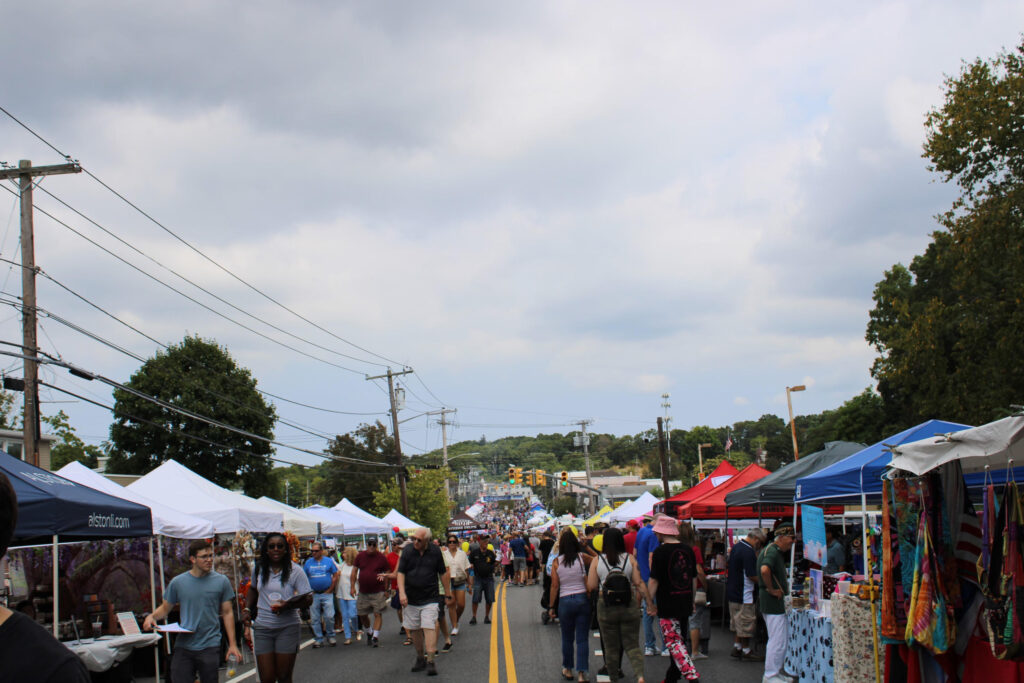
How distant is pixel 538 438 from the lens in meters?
173

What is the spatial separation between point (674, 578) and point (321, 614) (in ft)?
28.8

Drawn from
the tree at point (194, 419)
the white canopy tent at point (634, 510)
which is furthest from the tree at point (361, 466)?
the white canopy tent at point (634, 510)

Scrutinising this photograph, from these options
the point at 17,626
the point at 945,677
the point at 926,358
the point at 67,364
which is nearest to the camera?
the point at 17,626

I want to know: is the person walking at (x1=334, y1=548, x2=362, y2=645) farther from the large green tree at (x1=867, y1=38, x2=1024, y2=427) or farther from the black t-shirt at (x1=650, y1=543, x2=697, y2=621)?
the large green tree at (x1=867, y1=38, x2=1024, y2=427)

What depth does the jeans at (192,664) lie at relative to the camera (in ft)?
24.0

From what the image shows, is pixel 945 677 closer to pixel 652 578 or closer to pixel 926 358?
pixel 652 578

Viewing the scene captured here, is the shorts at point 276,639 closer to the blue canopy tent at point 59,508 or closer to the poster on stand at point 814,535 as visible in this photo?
the blue canopy tent at point 59,508

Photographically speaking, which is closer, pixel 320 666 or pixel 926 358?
pixel 320 666

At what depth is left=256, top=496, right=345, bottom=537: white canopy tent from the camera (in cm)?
1994

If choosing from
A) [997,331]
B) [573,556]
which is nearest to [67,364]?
[573,556]

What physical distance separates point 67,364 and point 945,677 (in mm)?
16497

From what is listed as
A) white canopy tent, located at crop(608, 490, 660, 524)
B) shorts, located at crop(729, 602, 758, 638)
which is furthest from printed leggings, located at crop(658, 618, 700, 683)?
white canopy tent, located at crop(608, 490, 660, 524)

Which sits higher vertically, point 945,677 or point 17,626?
point 17,626

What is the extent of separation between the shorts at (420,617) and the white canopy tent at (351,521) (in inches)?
560
